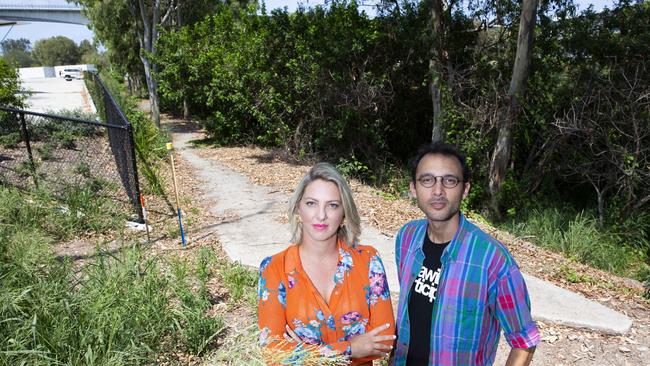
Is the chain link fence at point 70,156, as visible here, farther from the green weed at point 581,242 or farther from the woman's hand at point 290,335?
the green weed at point 581,242

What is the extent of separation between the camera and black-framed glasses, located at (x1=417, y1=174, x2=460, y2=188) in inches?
75.7

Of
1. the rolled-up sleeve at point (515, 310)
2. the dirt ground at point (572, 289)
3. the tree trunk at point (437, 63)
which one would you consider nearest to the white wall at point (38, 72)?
the tree trunk at point (437, 63)

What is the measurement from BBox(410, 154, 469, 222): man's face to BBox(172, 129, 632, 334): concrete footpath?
316cm

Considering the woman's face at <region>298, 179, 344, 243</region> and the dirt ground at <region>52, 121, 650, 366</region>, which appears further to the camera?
the dirt ground at <region>52, 121, 650, 366</region>

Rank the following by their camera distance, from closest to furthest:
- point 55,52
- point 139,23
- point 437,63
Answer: point 437,63 < point 139,23 < point 55,52

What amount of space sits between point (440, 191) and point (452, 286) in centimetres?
39

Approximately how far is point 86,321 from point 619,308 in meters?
5.09

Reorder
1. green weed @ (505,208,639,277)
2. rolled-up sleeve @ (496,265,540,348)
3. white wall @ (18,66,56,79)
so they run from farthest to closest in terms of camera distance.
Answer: white wall @ (18,66,56,79) < green weed @ (505,208,639,277) < rolled-up sleeve @ (496,265,540,348)

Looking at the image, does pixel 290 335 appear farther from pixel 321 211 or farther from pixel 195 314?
pixel 195 314

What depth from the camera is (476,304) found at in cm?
181

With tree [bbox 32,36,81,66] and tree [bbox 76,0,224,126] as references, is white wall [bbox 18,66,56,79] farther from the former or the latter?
tree [bbox 76,0,224,126]

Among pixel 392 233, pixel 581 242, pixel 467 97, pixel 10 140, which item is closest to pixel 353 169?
pixel 467 97

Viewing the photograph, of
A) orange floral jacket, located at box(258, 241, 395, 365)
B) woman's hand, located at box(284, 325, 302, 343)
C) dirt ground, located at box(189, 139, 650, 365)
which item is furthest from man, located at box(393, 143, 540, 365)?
dirt ground, located at box(189, 139, 650, 365)

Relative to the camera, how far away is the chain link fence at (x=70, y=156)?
6.96 meters
